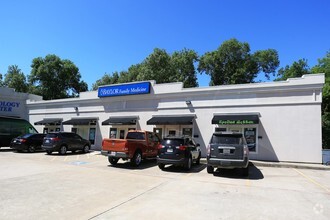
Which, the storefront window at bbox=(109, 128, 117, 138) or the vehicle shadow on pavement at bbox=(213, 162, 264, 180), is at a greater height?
the storefront window at bbox=(109, 128, 117, 138)

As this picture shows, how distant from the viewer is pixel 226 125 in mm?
18172

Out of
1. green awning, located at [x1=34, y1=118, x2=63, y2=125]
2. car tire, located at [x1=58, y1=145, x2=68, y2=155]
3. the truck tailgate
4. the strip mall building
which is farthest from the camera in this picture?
green awning, located at [x1=34, y1=118, x2=63, y2=125]

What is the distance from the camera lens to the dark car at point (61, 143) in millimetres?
18875

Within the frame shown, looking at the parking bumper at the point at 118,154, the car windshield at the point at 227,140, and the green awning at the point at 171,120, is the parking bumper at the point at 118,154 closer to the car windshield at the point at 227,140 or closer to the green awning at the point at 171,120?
the car windshield at the point at 227,140

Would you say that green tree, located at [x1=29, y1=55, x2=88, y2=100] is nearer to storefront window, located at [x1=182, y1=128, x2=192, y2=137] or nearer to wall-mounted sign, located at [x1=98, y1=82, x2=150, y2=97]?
wall-mounted sign, located at [x1=98, y1=82, x2=150, y2=97]

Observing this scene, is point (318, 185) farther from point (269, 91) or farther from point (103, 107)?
point (103, 107)

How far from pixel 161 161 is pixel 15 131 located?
16.7 meters

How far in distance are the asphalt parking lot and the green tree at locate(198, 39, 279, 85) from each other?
116 ft

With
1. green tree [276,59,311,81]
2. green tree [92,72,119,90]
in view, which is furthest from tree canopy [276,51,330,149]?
green tree [92,72,119,90]

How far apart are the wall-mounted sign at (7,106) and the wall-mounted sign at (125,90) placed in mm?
14186

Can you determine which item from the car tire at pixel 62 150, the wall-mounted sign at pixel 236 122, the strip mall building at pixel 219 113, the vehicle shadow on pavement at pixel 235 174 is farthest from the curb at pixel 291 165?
the car tire at pixel 62 150

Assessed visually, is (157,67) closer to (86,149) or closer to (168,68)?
(168,68)

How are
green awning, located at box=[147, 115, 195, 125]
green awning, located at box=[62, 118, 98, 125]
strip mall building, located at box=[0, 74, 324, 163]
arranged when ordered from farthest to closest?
green awning, located at box=[62, 118, 98, 125], green awning, located at box=[147, 115, 195, 125], strip mall building, located at box=[0, 74, 324, 163]

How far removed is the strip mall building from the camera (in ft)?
52.8
